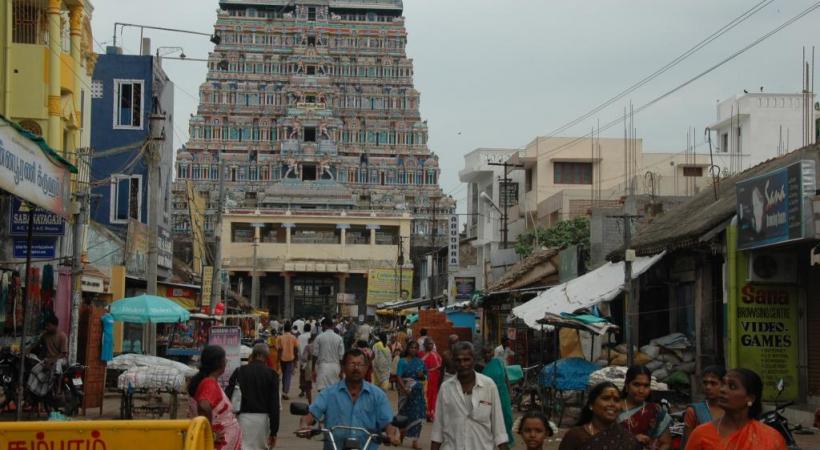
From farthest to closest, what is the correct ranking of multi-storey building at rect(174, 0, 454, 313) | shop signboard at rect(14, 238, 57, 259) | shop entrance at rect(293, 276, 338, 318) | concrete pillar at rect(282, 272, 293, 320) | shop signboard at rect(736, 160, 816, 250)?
shop entrance at rect(293, 276, 338, 318) → multi-storey building at rect(174, 0, 454, 313) → concrete pillar at rect(282, 272, 293, 320) → shop signboard at rect(14, 238, 57, 259) → shop signboard at rect(736, 160, 816, 250)

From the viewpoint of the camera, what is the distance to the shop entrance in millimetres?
80938

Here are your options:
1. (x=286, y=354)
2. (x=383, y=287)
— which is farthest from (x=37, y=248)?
(x=383, y=287)

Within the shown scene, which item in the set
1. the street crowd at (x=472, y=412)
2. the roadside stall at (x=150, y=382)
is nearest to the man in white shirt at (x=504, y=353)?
the roadside stall at (x=150, y=382)

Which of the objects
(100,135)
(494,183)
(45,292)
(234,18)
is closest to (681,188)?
(494,183)

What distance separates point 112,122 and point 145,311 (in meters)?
17.8

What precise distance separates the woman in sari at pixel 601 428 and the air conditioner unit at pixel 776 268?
1060 centimetres

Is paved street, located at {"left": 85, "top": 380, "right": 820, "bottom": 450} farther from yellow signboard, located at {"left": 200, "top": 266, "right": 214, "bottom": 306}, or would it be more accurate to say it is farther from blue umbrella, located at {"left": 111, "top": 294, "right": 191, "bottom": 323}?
yellow signboard, located at {"left": 200, "top": 266, "right": 214, "bottom": 306}

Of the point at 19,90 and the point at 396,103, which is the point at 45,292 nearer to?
the point at 19,90

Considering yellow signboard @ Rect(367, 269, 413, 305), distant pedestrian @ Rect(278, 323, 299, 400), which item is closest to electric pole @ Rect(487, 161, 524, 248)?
yellow signboard @ Rect(367, 269, 413, 305)

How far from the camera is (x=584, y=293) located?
1919cm

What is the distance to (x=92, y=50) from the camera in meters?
28.0

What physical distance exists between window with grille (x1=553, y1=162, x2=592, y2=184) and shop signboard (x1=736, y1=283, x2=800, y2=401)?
3095cm

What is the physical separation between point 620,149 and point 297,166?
3749 cm

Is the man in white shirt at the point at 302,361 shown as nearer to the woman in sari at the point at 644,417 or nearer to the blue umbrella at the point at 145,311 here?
the blue umbrella at the point at 145,311
